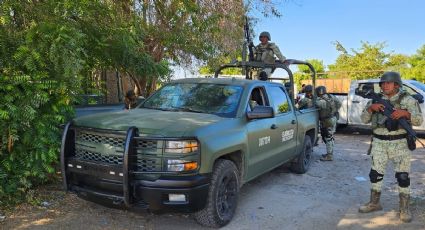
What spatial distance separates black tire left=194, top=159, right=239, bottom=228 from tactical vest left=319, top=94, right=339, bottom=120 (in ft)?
14.5

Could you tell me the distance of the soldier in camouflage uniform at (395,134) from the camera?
511 cm

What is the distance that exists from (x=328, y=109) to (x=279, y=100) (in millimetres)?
2616

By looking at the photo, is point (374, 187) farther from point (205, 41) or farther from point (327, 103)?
point (205, 41)

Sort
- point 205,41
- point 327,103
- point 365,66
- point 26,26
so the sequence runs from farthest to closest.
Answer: point 365,66
point 205,41
point 327,103
point 26,26

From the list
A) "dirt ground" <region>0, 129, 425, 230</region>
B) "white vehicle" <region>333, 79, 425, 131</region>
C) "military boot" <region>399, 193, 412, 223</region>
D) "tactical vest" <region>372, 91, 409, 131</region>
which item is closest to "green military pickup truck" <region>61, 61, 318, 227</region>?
"dirt ground" <region>0, 129, 425, 230</region>

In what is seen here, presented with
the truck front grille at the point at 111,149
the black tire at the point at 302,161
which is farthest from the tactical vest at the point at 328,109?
the truck front grille at the point at 111,149

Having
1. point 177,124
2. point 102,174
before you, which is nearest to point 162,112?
point 177,124

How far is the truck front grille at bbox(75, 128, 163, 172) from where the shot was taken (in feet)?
13.9

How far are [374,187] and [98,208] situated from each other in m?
3.54

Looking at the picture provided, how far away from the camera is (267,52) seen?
8.62 m

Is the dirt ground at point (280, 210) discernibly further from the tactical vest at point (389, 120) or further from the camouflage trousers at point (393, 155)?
the tactical vest at point (389, 120)

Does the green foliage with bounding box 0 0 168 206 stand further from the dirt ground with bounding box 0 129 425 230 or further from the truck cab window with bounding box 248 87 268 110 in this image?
the truck cab window with bounding box 248 87 268 110

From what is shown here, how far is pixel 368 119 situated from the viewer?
546cm

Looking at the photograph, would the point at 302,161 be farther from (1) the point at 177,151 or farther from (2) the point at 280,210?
(1) the point at 177,151
